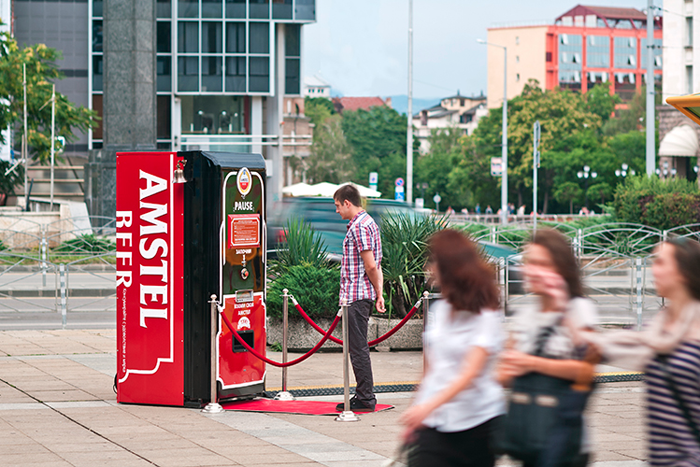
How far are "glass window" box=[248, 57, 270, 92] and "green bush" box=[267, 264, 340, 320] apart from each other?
4681 cm

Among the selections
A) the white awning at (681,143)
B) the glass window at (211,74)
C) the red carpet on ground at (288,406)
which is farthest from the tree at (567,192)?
the red carpet on ground at (288,406)

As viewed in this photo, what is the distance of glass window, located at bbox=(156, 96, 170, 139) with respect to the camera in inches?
2351

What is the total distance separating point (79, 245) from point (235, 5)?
Result: 33.5 metres

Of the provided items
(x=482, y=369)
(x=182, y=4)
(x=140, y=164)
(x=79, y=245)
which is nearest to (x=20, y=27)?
(x=182, y=4)

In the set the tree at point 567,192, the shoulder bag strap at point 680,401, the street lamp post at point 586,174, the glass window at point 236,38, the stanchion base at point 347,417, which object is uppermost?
the glass window at point 236,38

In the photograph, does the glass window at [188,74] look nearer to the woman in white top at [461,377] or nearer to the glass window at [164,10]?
the glass window at [164,10]

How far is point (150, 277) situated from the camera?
7.80 meters

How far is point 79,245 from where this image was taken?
26.7 m

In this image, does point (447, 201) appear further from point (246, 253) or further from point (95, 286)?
point (246, 253)

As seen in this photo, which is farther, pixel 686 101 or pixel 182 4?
pixel 182 4

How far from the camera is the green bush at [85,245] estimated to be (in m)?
26.3

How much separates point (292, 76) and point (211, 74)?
17.5ft

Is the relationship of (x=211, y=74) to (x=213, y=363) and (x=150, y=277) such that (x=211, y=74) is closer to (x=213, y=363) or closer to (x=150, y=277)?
(x=150, y=277)

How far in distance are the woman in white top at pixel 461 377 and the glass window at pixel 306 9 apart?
5546 centimetres
